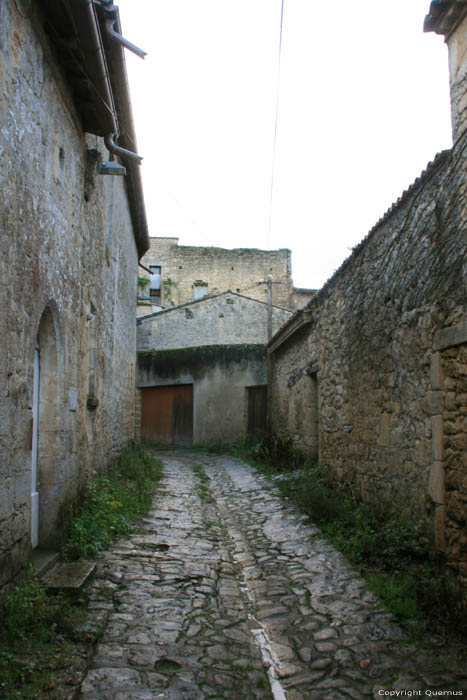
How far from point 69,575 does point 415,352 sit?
3.21 meters

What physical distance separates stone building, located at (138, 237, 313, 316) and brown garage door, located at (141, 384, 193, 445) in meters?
11.1

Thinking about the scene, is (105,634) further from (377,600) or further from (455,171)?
(455,171)

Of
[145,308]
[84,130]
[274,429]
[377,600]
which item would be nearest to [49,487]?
[377,600]

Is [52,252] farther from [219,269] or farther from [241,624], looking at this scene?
[219,269]

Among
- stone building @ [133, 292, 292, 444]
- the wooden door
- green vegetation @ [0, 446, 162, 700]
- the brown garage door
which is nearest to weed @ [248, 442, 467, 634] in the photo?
green vegetation @ [0, 446, 162, 700]

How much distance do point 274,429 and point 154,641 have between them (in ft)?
31.8

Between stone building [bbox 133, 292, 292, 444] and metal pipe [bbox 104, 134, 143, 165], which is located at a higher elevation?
metal pipe [bbox 104, 134, 143, 165]

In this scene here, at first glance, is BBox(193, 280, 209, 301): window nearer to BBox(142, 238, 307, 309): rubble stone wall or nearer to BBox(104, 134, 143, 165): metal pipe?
BBox(142, 238, 307, 309): rubble stone wall

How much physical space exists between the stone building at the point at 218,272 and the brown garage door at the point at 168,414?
1109cm

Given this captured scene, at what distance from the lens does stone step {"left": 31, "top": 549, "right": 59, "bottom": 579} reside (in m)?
3.72

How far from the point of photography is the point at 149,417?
1562 centimetres

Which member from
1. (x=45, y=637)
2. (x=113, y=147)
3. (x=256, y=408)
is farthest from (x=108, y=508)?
(x=256, y=408)

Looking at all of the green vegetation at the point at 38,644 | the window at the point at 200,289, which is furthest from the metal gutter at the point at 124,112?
the window at the point at 200,289

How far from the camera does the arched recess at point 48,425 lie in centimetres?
444
